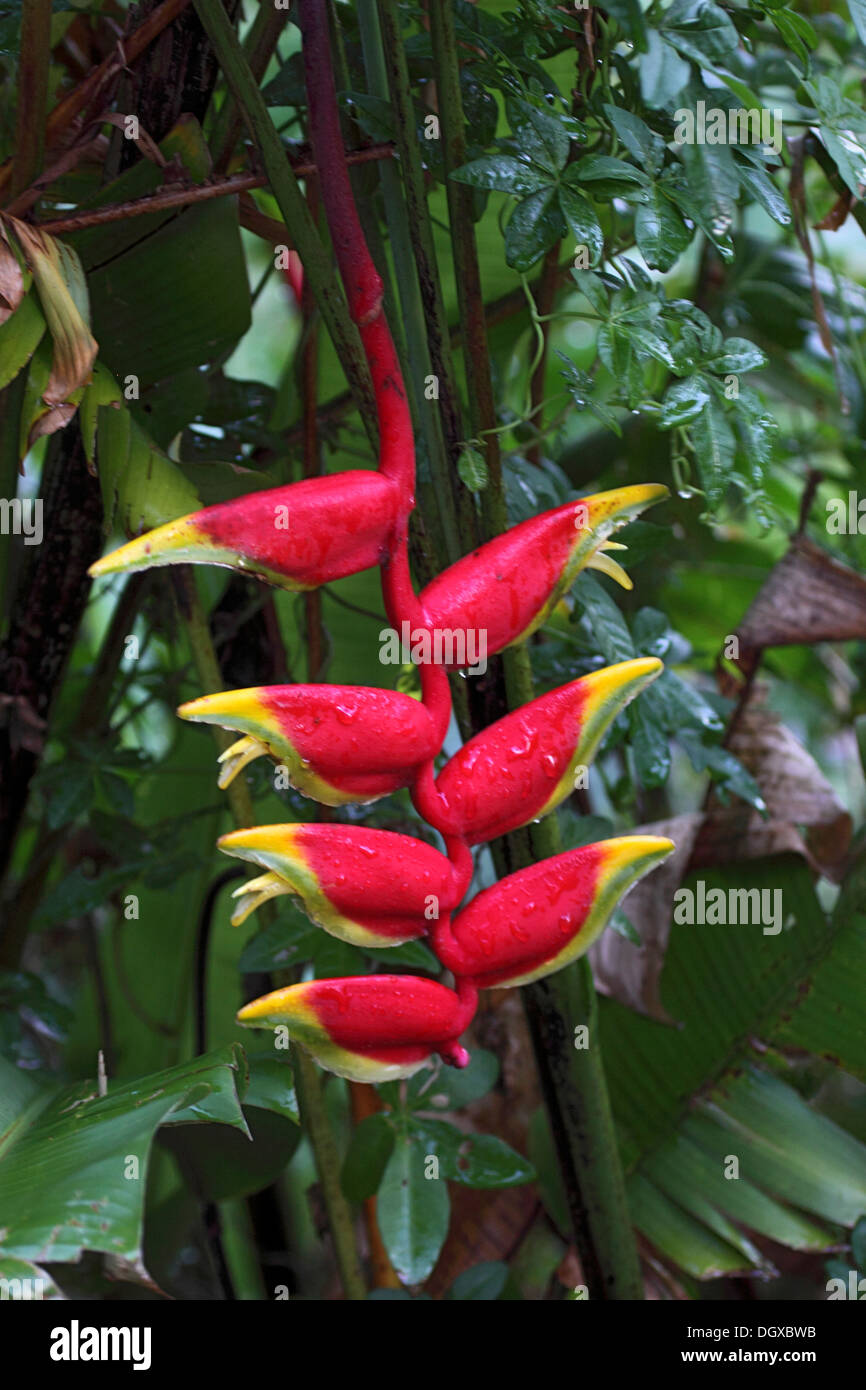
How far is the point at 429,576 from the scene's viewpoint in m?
0.53

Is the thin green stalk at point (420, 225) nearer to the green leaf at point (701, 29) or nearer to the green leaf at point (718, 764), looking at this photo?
the green leaf at point (701, 29)

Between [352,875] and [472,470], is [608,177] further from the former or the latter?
[352,875]

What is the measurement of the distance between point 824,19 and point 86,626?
966 mm

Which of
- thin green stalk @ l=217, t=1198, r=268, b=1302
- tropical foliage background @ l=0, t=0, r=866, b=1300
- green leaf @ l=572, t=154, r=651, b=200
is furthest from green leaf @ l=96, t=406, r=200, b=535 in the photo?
thin green stalk @ l=217, t=1198, r=268, b=1302

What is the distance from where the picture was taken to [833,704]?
1.26 meters

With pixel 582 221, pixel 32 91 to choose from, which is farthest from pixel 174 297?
pixel 582 221

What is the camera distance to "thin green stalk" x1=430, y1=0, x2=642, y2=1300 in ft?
1.70

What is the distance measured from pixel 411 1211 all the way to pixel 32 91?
2.00 ft

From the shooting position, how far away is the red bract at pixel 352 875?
0.37 m

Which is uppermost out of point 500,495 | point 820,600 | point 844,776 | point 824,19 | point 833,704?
point 824,19

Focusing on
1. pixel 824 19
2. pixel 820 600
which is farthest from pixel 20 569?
pixel 824 19

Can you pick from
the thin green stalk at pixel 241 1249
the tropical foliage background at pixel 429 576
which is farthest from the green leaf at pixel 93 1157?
the thin green stalk at pixel 241 1249

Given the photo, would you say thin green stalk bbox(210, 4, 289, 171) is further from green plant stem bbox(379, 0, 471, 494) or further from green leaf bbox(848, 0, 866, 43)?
green leaf bbox(848, 0, 866, 43)
